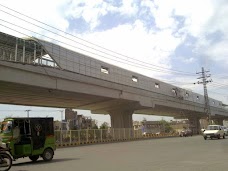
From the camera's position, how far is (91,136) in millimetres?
44812

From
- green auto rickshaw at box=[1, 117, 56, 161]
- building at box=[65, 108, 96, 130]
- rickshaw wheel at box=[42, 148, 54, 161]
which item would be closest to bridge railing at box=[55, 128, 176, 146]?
building at box=[65, 108, 96, 130]

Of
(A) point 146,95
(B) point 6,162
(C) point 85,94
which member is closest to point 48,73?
(C) point 85,94

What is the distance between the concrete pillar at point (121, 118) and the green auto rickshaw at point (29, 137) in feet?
121

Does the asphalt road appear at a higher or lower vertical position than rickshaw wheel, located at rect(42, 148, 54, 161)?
lower

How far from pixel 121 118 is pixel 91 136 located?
37.9ft

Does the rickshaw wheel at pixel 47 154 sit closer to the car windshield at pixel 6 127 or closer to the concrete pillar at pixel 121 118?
the car windshield at pixel 6 127

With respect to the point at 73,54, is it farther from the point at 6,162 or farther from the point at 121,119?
the point at 6,162

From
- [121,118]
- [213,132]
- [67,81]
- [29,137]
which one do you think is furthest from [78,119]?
[29,137]

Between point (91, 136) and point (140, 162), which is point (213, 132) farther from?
point (140, 162)

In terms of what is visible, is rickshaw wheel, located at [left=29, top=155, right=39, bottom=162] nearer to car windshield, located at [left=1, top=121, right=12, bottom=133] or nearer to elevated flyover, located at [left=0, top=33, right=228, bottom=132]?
car windshield, located at [left=1, top=121, right=12, bottom=133]

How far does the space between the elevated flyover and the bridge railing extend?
7.05ft

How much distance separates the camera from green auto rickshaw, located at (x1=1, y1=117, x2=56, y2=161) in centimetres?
1649

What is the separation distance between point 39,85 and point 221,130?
23.0 meters


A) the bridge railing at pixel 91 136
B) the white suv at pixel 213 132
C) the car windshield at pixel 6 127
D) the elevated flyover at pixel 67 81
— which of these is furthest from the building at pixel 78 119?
the car windshield at pixel 6 127
